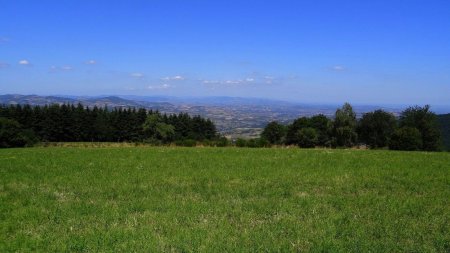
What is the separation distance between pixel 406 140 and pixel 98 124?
78.9 m

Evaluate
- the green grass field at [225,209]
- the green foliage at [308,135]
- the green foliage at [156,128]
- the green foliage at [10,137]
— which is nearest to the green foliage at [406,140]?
the green foliage at [308,135]

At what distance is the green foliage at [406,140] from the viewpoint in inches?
2258

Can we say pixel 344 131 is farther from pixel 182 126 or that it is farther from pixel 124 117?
pixel 124 117

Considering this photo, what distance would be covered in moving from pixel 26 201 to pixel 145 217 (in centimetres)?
369

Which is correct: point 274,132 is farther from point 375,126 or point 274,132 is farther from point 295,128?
point 375,126

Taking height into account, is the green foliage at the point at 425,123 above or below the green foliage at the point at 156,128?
above

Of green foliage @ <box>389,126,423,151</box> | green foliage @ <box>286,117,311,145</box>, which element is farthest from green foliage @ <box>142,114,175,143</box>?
green foliage @ <box>389,126,423,151</box>

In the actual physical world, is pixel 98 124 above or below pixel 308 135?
below

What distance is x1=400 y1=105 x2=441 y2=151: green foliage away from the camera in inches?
2793

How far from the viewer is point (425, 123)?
7281 cm

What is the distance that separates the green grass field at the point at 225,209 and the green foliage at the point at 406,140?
45.1m

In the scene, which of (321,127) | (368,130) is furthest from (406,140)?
(321,127)

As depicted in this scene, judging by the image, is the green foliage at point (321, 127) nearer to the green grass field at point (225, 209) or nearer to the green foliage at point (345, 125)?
the green foliage at point (345, 125)

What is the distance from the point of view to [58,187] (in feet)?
39.6
